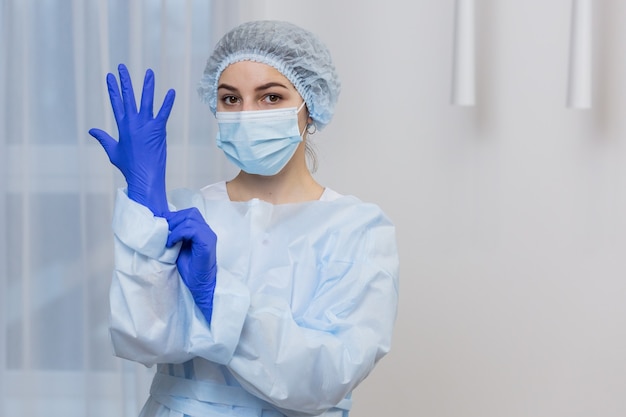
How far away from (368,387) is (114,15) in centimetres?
123

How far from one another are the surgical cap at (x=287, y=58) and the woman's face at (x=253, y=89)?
0.02m

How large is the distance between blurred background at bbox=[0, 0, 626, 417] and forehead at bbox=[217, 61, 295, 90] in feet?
2.78

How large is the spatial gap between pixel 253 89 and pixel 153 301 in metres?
0.41

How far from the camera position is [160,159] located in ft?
5.00

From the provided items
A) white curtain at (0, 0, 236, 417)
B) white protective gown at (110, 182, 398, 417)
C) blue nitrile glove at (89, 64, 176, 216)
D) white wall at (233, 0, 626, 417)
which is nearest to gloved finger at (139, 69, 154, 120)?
blue nitrile glove at (89, 64, 176, 216)

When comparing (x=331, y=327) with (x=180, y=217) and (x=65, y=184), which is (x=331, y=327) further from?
(x=65, y=184)

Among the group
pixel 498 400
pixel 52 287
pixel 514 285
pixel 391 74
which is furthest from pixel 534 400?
pixel 52 287

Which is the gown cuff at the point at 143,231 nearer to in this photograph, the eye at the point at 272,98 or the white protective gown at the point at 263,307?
the white protective gown at the point at 263,307

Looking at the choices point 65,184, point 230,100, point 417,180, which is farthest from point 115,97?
point 417,180

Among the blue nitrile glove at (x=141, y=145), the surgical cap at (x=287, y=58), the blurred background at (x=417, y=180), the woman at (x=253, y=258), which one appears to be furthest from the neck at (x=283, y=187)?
the blurred background at (x=417, y=180)

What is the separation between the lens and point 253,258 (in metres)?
1.62

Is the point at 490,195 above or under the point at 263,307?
above

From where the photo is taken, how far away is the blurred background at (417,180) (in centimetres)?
243

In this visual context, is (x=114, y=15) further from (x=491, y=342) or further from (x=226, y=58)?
(x=491, y=342)
